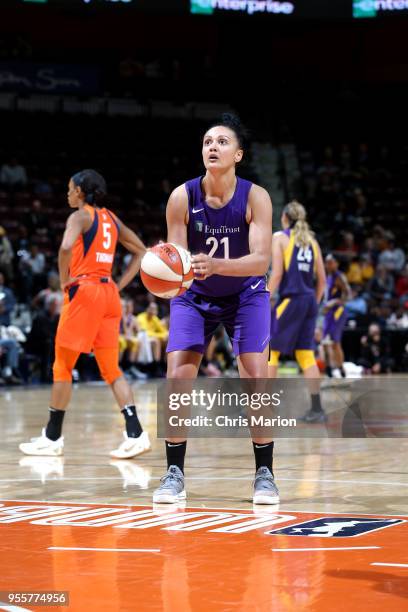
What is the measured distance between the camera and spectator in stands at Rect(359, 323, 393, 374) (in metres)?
20.3

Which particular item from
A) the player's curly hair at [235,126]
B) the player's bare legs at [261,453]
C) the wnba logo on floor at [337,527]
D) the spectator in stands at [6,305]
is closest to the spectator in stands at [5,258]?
the spectator in stands at [6,305]

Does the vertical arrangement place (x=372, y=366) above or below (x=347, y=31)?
below

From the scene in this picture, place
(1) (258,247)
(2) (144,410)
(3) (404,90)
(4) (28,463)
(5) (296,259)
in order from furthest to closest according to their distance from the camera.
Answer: (3) (404,90) < (2) (144,410) < (5) (296,259) < (4) (28,463) < (1) (258,247)

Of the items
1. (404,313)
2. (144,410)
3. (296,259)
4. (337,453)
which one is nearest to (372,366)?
(404,313)

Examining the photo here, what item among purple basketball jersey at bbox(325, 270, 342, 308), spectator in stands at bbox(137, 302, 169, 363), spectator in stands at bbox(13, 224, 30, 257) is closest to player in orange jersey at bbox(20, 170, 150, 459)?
purple basketball jersey at bbox(325, 270, 342, 308)

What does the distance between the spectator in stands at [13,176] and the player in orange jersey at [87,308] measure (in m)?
14.6

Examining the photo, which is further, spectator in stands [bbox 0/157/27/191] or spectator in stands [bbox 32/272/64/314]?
spectator in stands [bbox 0/157/27/191]

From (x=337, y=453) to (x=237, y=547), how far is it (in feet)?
12.2

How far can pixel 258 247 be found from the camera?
584 cm

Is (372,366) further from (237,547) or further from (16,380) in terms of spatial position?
(237,547)

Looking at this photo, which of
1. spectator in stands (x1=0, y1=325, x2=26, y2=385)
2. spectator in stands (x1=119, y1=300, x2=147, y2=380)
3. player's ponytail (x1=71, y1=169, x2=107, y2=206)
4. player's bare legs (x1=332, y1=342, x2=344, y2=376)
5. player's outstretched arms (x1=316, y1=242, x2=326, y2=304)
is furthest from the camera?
spectator in stands (x1=119, y1=300, x2=147, y2=380)

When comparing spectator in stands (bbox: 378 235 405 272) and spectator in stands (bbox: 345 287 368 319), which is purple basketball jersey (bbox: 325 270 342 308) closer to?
spectator in stands (bbox: 345 287 368 319)

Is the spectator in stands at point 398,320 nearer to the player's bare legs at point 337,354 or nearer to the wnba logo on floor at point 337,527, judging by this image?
the player's bare legs at point 337,354

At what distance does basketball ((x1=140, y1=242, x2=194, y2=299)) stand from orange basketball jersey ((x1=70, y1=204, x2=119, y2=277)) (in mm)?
2713
